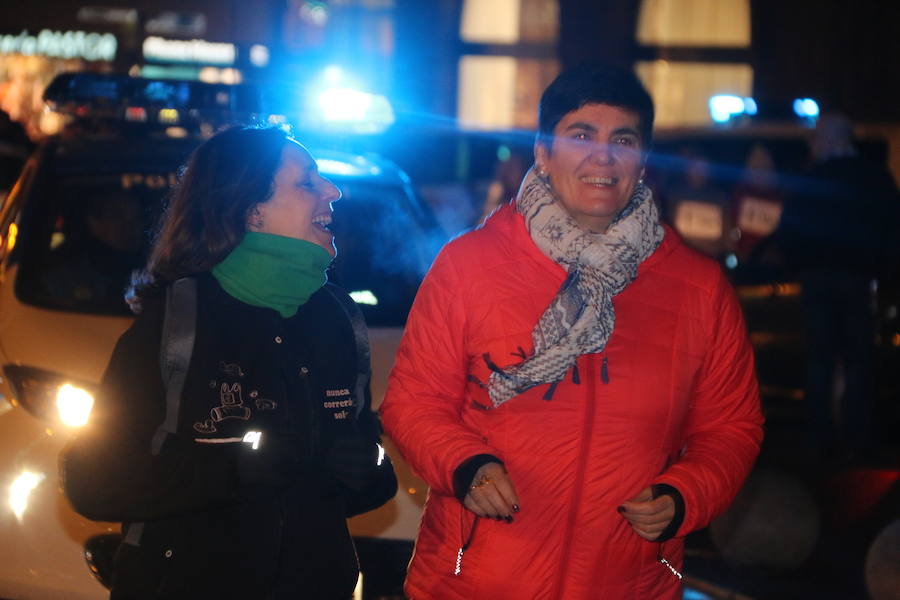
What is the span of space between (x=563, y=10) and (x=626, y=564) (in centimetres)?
1389

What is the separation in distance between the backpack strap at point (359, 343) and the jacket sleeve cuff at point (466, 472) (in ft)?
0.89

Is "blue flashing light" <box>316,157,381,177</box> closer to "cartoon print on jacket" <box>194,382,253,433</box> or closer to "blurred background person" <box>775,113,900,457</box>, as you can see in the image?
"cartoon print on jacket" <box>194,382,253,433</box>

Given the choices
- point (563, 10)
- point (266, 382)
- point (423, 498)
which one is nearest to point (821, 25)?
point (563, 10)

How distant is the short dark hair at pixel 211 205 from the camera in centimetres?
268

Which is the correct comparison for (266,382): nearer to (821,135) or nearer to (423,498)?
(423,498)

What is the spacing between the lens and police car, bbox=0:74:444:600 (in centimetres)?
384

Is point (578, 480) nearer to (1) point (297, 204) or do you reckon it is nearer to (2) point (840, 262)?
(1) point (297, 204)

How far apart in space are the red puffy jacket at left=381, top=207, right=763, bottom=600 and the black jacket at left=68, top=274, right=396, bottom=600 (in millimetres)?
261

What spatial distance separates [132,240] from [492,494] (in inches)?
114

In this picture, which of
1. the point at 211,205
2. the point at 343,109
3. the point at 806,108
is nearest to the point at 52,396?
the point at 211,205

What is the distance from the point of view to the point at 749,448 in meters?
2.88

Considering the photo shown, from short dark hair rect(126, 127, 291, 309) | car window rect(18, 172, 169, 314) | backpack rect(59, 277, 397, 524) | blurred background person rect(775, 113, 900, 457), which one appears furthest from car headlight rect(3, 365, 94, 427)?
blurred background person rect(775, 113, 900, 457)

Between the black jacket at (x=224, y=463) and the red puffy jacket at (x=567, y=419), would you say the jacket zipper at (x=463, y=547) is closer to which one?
the red puffy jacket at (x=567, y=419)

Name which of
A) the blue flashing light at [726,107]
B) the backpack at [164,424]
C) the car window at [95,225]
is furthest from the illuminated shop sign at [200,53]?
the backpack at [164,424]
